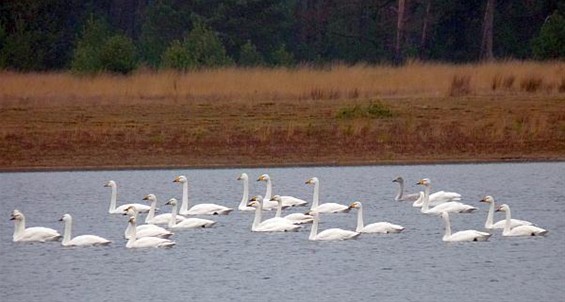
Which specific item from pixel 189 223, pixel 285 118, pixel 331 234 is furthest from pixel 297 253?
pixel 285 118

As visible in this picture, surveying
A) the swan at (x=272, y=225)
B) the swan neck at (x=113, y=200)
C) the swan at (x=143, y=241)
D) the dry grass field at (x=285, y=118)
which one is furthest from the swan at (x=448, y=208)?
the dry grass field at (x=285, y=118)

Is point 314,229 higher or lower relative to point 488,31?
lower

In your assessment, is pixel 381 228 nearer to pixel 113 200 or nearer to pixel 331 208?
pixel 331 208

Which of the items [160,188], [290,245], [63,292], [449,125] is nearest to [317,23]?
[449,125]

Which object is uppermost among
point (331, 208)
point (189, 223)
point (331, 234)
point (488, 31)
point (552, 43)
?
point (552, 43)

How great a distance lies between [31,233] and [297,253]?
10.6 feet

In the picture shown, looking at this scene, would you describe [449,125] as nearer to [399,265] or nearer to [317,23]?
[399,265]

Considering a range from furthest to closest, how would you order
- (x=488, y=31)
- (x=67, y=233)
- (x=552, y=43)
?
1. (x=488, y=31)
2. (x=552, y=43)
3. (x=67, y=233)

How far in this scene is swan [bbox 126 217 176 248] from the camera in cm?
1694

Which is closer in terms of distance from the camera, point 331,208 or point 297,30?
point 331,208

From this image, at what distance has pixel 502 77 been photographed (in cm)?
3131

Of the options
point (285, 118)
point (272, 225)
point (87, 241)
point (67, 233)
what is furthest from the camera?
point (285, 118)

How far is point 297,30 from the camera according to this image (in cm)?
5438

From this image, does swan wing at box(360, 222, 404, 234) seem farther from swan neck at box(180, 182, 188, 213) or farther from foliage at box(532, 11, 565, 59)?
foliage at box(532, 11, 565, 59)
